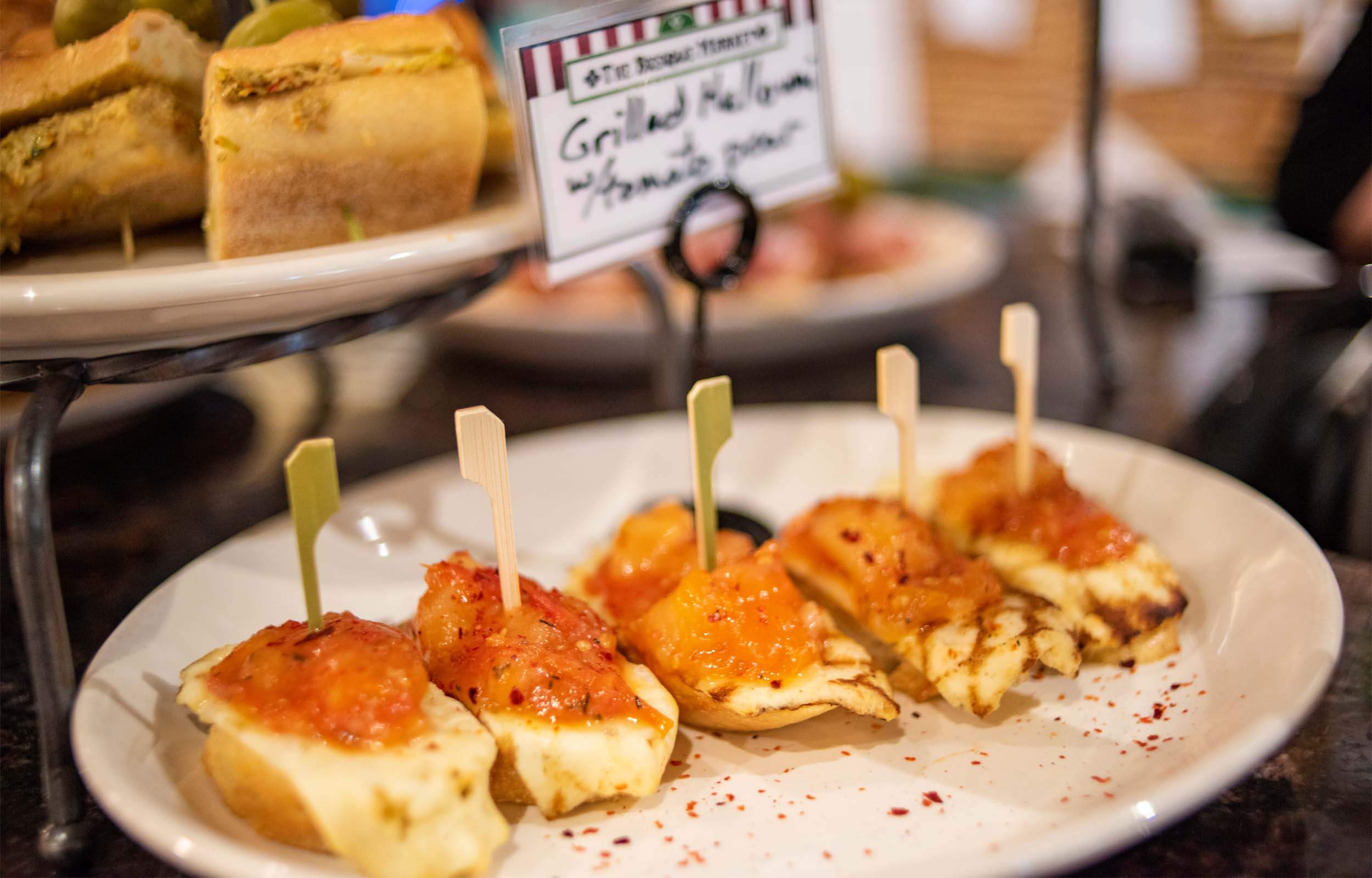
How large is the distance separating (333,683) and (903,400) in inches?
29.9

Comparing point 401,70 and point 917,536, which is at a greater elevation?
point 401,70

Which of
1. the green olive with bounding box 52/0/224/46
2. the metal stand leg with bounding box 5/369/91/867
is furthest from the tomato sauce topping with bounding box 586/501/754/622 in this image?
the green olive with bounding box 52/0/224/46

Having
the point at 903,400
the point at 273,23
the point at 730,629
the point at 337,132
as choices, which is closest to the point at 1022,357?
the point at 903,400

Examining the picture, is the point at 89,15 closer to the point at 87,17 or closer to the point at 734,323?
the point at 87,17

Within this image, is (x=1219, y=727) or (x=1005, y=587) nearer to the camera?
(x=1219, y=727)

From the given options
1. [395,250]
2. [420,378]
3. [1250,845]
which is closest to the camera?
[1250,845]

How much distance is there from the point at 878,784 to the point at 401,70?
3.06 ft

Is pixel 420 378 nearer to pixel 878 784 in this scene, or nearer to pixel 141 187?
pixel 141 187

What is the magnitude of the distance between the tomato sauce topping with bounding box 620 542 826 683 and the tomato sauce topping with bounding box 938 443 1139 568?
0.33m

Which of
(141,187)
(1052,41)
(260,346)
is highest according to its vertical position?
(141,187)

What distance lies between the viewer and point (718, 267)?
1430 mm

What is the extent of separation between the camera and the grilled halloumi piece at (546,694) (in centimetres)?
99

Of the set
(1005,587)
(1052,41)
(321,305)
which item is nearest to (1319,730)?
(1005,587)

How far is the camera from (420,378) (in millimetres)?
2375
